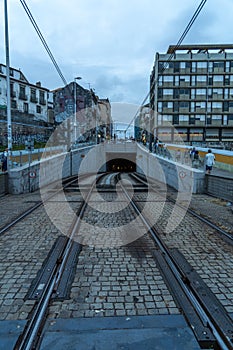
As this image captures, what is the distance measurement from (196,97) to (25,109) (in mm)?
35440

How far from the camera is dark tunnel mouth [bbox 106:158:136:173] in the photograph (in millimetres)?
62094

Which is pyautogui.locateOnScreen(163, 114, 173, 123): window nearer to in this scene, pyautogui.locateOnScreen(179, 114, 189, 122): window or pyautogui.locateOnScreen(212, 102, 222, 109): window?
pyautogui.locateOnScreen(179, 114, 189, 122): window

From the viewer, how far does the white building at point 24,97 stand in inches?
1807

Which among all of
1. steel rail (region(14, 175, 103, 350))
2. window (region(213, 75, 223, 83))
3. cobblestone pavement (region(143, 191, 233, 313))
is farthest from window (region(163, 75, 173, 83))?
steel rail (region(14, 175, 103, 350))

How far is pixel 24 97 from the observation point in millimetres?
50688

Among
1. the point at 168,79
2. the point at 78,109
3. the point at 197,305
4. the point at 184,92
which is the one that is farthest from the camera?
the point at 78,109

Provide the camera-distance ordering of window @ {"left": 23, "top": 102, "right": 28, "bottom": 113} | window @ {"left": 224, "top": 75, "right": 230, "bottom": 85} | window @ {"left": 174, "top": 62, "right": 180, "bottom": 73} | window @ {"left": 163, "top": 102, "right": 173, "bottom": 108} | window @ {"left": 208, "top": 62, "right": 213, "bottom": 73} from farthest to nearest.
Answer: window @ {"left": 163, "top": 102, "right": 173, "bottom": 108} < window @ {"left": 224, "top": 75, "right": 230, "bottom": 85} < window @ {"left": 208, "top": 62, "right": 213, "bottom": 73} < window @ {"left": 174, "top": 62, "right": 180, "bottom": 73} < window @ {"left": 23, "top": 102, "right": 28, "bottom": 113}

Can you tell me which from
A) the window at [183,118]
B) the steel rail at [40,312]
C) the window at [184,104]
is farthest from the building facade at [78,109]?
the steel rail at [40,312]

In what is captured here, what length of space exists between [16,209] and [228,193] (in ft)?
25.8

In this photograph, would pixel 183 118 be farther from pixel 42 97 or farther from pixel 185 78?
pixel 42 97

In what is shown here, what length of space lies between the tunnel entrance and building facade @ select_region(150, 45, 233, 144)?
354 inches

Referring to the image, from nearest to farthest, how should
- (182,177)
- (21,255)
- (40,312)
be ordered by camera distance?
(40,312)
(21,255)
(182,177)

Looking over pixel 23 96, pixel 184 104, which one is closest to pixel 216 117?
pixel 184 104

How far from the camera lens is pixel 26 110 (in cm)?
5219
